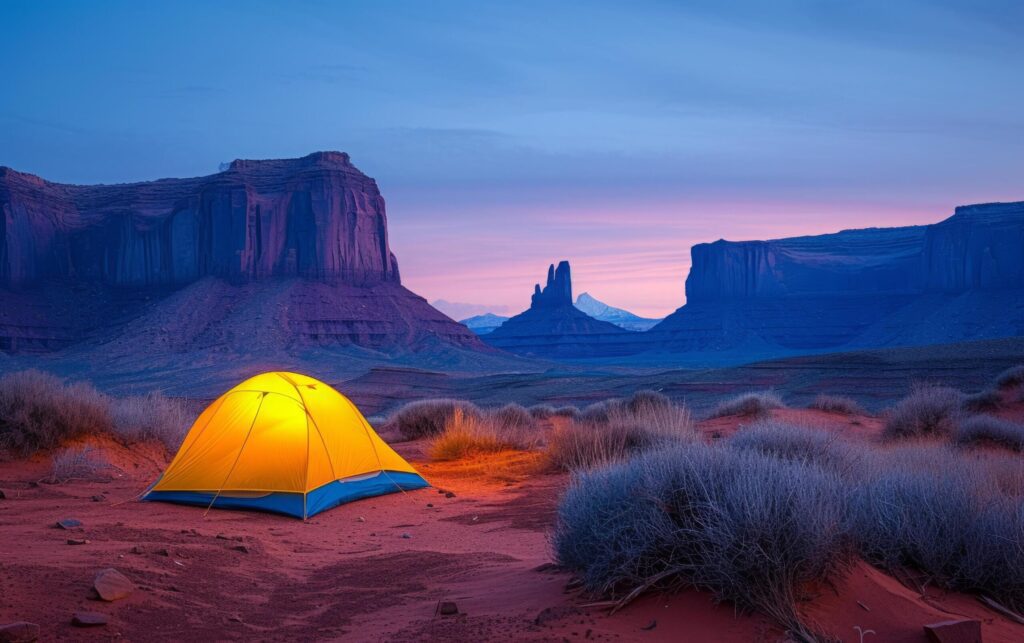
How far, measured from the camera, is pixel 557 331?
136 m

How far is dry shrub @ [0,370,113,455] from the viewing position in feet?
42.9

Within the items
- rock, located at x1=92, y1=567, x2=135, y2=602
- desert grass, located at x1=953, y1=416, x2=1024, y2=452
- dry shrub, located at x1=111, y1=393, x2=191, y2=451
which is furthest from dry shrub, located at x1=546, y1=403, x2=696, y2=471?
rock, located at x1=92, y1=567, x2=135, y2=602

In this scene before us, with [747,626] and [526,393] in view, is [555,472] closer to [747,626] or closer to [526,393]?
[747,626]

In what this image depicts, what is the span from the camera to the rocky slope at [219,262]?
86.7 metres

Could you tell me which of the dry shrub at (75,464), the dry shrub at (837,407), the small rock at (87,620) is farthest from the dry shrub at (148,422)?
the dry shrub at (837,407)

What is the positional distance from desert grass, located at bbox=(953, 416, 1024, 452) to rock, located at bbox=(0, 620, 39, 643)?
1251cm

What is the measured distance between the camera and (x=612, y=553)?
5.11 meters

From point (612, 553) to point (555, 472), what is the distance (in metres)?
8.68

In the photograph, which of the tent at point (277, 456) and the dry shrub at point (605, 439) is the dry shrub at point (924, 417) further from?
the tent at point (277, 456)

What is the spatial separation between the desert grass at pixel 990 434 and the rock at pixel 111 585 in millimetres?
11797

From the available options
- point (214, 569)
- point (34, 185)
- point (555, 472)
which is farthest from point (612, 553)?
point (34, 185)

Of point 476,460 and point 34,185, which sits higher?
point 34,185

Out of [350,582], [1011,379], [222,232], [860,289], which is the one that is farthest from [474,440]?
[860,289]

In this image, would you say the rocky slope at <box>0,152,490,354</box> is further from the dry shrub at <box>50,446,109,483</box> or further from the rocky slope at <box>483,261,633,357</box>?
the dry shrub at <box>50,446,109,483</box>
